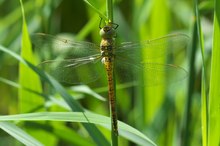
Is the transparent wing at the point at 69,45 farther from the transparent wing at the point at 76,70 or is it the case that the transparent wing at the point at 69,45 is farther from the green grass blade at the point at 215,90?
the green grass blade at the point at 215,90

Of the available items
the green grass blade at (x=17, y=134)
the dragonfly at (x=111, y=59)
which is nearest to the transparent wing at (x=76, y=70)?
the dragonfly at (x=111, y=59)

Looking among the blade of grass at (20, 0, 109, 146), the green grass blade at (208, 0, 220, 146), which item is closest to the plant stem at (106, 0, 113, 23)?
the green grass blade at (208, 0, 220, 146)

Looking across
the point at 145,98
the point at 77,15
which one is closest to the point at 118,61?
the point at 145,98

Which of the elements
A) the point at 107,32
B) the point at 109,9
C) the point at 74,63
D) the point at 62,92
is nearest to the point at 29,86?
the point at 74,63

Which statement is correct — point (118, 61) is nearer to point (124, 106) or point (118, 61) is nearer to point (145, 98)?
point (145, 98)

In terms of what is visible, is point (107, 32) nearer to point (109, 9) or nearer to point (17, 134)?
point (109, 9)

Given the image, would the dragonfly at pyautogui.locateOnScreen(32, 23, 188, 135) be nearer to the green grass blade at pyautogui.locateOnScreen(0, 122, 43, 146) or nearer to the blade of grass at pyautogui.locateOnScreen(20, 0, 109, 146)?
the blade of grass at pyautogui.locateOnScreen(20, 0, 109, 146)

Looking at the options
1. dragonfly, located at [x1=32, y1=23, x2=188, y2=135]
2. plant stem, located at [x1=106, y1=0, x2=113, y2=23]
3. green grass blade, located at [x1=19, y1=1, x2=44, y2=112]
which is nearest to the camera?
plant stem, located at [x1=106, y1=0, x2=113, y2=23]
